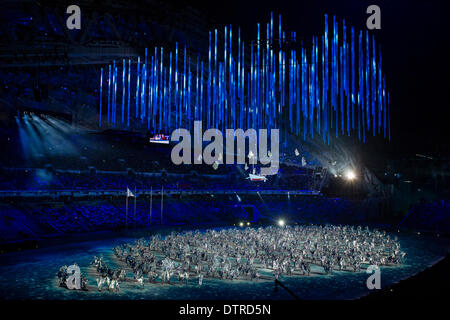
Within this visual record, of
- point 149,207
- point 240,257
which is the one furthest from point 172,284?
point 149,207

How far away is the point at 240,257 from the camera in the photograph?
21656 mm

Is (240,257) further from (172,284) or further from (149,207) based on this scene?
(149,207)

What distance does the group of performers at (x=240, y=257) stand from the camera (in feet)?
59.5

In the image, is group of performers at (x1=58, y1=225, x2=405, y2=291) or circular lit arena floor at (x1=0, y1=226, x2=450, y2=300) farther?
group of performers at (x1=58, y1=225, x2=405, y2=291)

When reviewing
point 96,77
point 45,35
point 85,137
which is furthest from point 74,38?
point 85,137

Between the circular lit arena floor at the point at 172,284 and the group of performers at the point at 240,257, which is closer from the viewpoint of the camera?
the circular lit arena floor at the point at 172,284

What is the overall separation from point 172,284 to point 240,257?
214 inches

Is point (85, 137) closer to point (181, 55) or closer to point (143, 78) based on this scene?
point (143, 78)

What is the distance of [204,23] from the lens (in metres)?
37.2

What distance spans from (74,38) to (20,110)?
19.0 meters

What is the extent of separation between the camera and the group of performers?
18.1m

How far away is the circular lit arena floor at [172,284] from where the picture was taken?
1550cm

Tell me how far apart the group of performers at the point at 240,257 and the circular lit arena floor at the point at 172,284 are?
0.46 metres

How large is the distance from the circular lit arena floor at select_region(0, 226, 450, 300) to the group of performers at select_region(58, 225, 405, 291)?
0.46 metres
